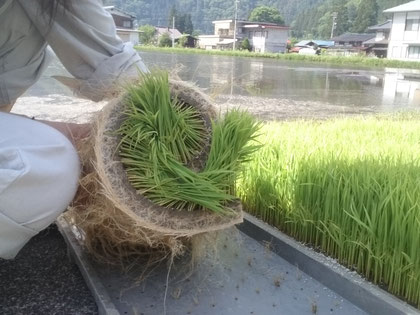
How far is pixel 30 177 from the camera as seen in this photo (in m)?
1.06

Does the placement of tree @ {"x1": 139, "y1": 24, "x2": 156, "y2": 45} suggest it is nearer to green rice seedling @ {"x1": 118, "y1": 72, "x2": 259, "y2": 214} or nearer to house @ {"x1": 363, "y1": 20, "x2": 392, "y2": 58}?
house @ {"x1": 363, "y1": 20, "x2": 392, "y2": 58}

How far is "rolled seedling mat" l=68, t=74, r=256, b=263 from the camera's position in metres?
1.19

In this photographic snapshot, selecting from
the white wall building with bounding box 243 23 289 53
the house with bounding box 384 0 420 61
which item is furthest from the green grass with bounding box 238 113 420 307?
the white wall building with bounding box 243 23 289 53

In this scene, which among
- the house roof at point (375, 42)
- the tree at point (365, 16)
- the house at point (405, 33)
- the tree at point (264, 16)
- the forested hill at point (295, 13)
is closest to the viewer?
the house at point (405, 33)

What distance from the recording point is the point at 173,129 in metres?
1.27

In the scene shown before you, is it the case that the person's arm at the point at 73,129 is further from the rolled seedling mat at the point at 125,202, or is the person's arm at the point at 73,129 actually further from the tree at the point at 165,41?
the tree at the point at 165,41

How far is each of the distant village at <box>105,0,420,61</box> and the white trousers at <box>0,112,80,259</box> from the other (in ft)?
125

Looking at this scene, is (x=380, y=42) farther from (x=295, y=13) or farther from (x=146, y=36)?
(x=295, y=13)

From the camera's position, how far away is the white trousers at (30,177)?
41.2 inches

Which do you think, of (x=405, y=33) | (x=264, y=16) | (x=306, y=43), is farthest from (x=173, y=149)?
(x=264, y=16)

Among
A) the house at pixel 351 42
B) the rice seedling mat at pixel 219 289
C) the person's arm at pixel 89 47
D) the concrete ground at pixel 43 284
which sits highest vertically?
the house at pixel 351 42

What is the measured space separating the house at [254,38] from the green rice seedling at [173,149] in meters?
49.7

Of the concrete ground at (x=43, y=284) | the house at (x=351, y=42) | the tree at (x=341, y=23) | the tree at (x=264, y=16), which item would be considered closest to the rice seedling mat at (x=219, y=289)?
the concrete ground at (x=43, y=284)

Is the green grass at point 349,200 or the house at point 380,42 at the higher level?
the house at point 380,42
